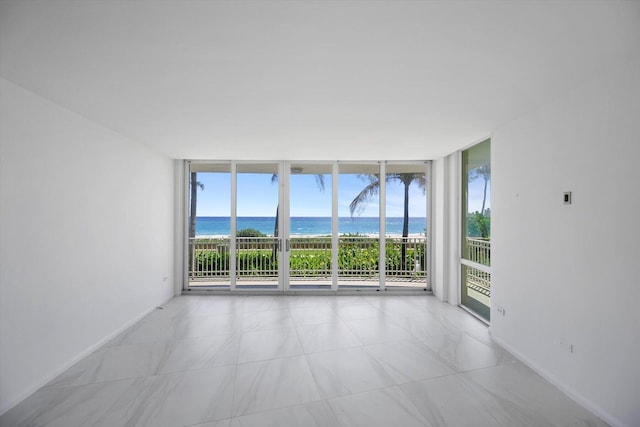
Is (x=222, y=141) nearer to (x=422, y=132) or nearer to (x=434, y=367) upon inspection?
(x=422, y=132)

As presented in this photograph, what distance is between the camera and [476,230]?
445cm

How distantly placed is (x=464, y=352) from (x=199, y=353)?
2.86 meters

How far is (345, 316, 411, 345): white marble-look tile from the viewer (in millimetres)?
3643
